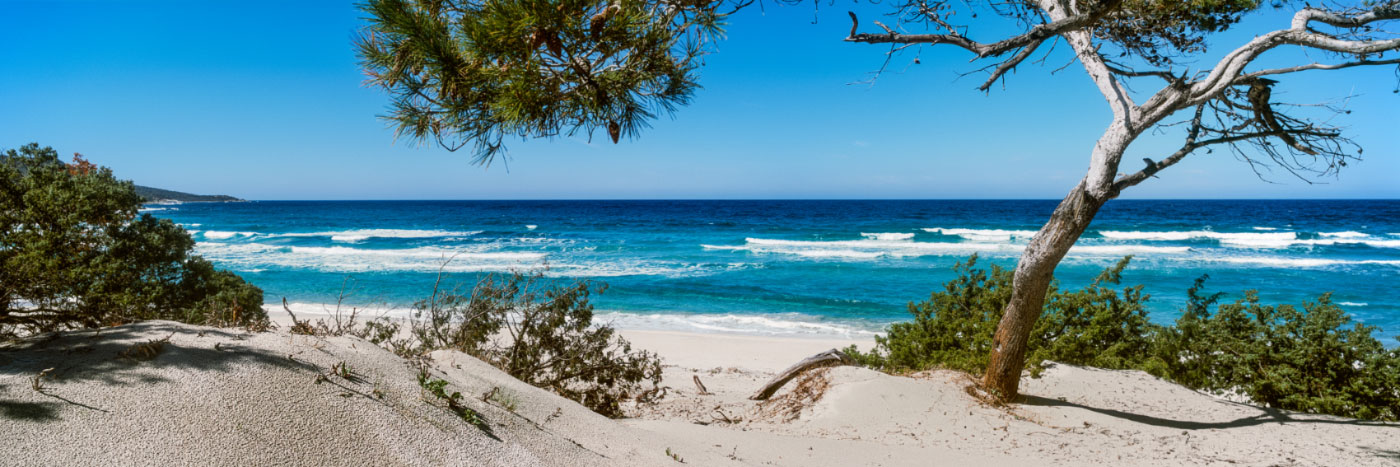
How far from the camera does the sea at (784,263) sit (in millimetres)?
16531

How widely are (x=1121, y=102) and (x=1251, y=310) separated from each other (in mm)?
4054

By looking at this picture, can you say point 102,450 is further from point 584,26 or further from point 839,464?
point 839,464

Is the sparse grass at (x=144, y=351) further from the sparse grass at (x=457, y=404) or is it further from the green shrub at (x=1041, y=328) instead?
the green shrub at (x=1041, y=328)

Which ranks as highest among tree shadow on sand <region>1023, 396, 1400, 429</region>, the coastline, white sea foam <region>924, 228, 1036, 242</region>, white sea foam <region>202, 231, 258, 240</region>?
tree shadow on sand <region>1023, 396, 1400, 429</region>

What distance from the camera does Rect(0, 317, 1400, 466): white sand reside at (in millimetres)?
2576

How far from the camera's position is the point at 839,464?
165 inches

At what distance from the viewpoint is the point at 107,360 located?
297 cm

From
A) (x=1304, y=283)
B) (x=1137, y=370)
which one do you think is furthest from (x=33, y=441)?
(x=1304, y=283)

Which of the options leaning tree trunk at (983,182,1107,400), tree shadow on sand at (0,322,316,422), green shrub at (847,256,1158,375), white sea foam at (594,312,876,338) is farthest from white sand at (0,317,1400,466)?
white sea foam at (594,312,876,338)

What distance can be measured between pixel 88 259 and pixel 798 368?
6.54 meters

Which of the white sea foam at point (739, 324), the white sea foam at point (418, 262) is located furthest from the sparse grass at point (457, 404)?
the white sea foam at point (418, 262)

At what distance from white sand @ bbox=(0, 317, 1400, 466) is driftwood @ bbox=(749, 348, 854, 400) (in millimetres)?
155

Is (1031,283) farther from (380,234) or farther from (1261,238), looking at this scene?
(380,234)

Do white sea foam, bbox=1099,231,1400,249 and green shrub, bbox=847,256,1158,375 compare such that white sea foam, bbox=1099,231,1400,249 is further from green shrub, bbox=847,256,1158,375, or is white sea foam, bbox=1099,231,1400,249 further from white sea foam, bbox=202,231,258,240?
white sea foam, bbox=202,231,258,240
